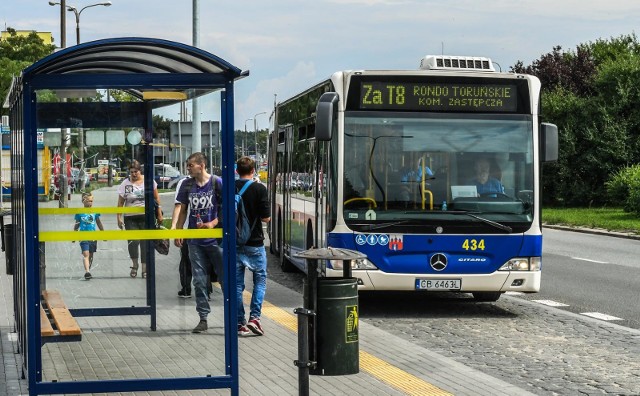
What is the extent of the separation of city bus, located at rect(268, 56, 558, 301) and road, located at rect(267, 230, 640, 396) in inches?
22.2

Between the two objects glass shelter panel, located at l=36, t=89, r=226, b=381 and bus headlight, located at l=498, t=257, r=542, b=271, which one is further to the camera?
bus headlight, located at l=498, t=257, r=542, b=271

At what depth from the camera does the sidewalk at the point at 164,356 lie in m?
7.72

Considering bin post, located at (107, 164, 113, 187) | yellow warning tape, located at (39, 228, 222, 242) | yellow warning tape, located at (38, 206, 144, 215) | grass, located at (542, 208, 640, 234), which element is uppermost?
bin post, located at (107, 164, 113, 187)

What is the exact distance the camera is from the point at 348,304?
751cm

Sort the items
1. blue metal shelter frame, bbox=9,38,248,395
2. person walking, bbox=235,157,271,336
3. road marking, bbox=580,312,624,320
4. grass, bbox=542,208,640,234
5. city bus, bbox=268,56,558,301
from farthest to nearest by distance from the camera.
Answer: grass, bbox=542,208,640,234 → road marking, bbox=580,312,624,320 → city bus, bbox=268,56,558,301 → person walking, bbox=235,157,271,336 → blue metal shelter frame, bbox=9,38,248,395

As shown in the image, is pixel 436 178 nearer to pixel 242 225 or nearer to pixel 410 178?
pixel 410 178

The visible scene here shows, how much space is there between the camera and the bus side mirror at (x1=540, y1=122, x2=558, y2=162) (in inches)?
542

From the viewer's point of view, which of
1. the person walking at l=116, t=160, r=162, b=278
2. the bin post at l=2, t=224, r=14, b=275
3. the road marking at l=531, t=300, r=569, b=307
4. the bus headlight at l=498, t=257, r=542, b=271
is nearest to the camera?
the person walking at l=116, t=160, r=162, b=278

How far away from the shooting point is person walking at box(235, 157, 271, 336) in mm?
11648

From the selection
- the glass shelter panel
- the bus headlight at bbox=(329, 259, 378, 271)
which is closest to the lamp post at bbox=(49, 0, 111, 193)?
the glass shelter panel

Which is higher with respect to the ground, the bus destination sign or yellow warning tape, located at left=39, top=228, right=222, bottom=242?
the bus destination sign

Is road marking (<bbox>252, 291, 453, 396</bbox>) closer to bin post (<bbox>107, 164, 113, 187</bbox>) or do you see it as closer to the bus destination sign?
bin post (<bbox>107, 164, 113, 187</bbox>)

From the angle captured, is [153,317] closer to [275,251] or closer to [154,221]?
[154,221]

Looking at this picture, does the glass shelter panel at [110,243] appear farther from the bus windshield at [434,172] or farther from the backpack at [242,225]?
the bus windshield at [434,172]
